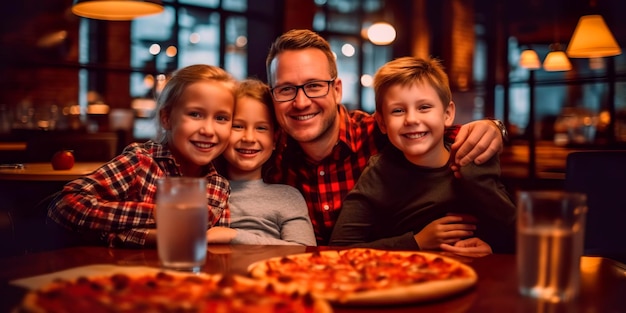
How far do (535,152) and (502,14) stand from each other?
330 centimetres

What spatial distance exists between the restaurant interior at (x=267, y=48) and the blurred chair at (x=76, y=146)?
2.75 feet

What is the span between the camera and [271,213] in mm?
2033

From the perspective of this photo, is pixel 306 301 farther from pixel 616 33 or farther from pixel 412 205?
pixel 616 33

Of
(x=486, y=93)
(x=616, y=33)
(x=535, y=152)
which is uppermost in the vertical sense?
(x=616, y=33)

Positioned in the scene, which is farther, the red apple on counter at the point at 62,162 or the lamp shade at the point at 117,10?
the red apple on counter at the point at 62,162

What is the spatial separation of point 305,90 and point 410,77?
1.30ft

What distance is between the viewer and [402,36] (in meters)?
10.5

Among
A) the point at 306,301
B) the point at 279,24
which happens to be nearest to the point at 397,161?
the point at 306,301

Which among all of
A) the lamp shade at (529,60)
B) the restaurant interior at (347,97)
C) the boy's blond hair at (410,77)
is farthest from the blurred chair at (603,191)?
the lamp shade at (529,60)

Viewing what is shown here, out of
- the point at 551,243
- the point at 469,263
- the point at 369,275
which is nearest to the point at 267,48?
the point at 469,263

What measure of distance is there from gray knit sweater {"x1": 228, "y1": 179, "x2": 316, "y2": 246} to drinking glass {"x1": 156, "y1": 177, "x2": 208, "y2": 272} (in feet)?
2.00

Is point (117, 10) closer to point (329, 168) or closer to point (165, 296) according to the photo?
point (329, 168)

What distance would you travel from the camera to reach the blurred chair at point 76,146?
4.05 meters

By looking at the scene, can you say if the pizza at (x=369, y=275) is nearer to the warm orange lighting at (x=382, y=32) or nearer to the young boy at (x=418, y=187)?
the young boy at (x=418, y=187)
